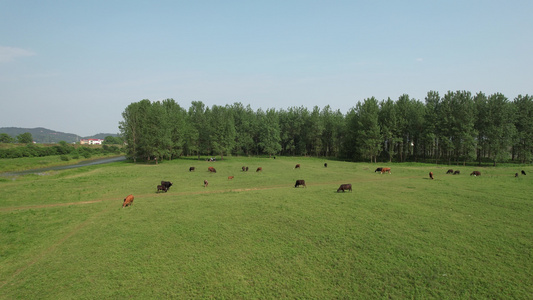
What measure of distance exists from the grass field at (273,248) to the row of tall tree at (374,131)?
45332 millimetres

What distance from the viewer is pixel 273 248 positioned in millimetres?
11891

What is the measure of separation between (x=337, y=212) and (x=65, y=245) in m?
16.4

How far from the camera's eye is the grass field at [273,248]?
896 cm

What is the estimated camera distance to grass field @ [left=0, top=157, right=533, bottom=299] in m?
8.96

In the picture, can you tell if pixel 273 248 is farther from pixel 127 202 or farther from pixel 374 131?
pixel 374 131

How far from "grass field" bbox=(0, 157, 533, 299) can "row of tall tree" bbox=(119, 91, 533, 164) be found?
45.3 metres

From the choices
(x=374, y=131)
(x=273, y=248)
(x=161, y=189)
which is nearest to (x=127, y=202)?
(x=161, y=189)

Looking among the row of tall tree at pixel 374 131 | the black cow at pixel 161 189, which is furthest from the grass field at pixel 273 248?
the row of tall tree at pixel 374 131

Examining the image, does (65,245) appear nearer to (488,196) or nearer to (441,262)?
(441,262)

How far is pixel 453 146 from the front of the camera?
57.6 m

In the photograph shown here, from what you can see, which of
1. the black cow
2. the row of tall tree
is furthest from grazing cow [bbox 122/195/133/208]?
the row of tall tree

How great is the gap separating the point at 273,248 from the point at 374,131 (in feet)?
204

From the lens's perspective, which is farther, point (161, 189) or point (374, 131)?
point (374, 131)

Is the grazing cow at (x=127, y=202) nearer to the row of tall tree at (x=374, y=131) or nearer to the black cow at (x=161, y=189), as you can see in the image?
the black cow at (x=161, y=189)
